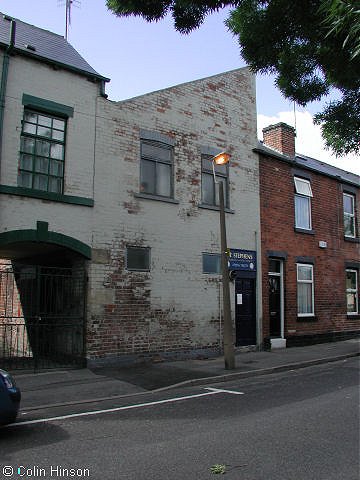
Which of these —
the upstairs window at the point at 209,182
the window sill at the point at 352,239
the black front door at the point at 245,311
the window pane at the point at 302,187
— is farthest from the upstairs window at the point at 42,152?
the window sill at the point at 352,239

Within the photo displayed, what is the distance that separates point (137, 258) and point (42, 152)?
3536 millimetres

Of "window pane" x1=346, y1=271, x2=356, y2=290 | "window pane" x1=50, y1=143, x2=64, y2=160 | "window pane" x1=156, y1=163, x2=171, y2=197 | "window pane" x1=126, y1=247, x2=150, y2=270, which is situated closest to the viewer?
"window pane" x1=50, y1=143, x2=64, y2=160

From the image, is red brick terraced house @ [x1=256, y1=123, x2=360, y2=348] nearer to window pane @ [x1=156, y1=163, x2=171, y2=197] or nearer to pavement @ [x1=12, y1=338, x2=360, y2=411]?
pavement @ [x1=12, y1=338, x2=360, y2=411]

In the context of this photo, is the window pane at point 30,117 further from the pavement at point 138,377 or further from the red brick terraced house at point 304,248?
the red brick terraced house at point 304,248

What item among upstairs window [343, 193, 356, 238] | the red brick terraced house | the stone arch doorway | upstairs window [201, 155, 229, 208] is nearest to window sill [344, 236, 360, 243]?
the red brick terraced house

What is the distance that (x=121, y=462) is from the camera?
487cm

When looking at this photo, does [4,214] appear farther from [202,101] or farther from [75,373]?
[202,101]

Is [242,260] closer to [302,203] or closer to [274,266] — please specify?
[274,266]

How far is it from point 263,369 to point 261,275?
451 cm

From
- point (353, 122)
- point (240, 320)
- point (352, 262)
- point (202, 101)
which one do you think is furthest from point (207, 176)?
point (352, 262)

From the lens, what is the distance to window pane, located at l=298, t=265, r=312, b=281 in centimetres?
1667

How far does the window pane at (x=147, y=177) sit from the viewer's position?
12.8m

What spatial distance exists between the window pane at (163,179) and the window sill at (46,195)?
90.7 inches

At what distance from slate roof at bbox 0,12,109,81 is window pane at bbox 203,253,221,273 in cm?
566
